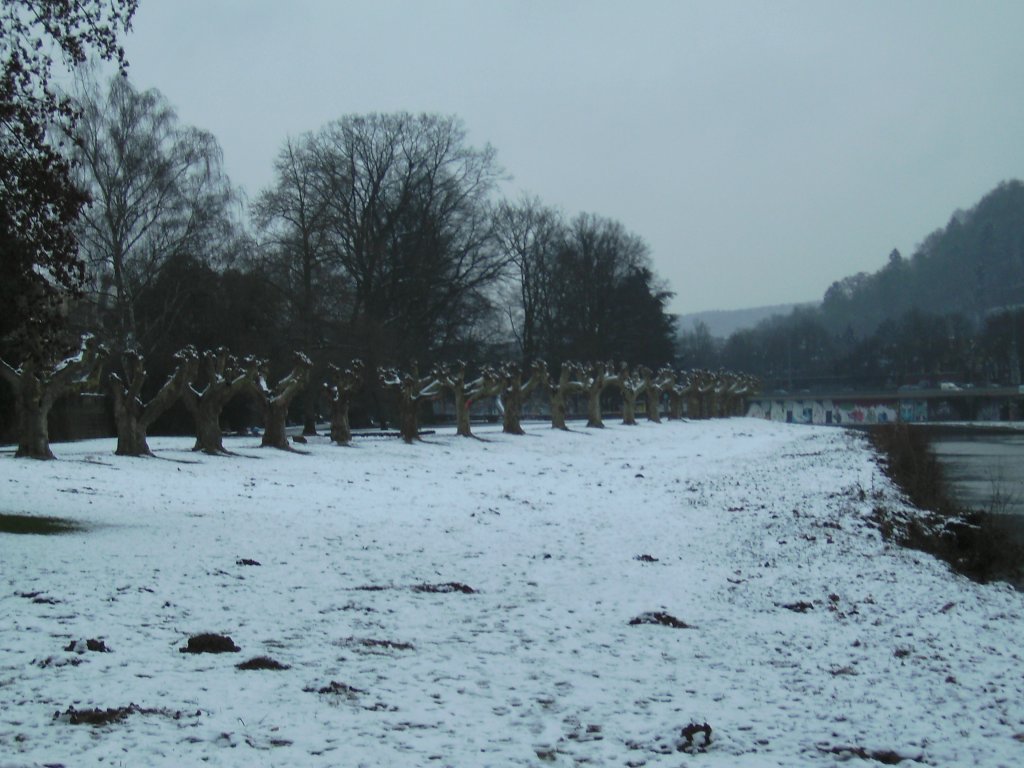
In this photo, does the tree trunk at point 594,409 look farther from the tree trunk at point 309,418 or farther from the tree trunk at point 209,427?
the tree trunk at point 209,427

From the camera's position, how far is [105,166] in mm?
34969

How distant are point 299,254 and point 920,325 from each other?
9426 centimetres

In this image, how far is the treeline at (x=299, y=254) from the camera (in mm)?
35375

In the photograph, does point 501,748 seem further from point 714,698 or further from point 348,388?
point 348,388

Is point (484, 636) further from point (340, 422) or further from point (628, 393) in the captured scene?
point (628, 393)

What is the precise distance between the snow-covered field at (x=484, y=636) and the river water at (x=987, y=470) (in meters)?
3.99

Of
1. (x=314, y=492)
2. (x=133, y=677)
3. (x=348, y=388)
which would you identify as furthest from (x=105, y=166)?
(x=133, y=677)

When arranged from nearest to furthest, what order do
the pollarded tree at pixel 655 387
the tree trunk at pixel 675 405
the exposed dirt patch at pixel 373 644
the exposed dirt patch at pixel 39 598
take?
1. the exposed dirt patch at pixel 373 644
2. the exposed dirt patch at pixel 39 598
3. the pollarded tree at pixel 655 387
4. the tree trunk at pixel 675 405

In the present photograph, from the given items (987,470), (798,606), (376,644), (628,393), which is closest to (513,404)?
(628,393)

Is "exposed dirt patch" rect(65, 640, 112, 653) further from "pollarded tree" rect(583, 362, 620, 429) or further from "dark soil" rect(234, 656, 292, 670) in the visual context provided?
"pollarded tree" rect(583, 362, 620, 429)

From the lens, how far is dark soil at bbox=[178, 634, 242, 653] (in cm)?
792

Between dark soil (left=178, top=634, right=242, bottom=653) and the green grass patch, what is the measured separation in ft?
17.0

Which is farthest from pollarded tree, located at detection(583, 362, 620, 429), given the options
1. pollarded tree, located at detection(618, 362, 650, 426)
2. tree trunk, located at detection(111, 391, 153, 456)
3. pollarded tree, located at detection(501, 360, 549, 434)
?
tree trunk, located at detection(111, 391, 153, 456)

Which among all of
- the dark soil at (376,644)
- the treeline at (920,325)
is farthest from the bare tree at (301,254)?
the treeline at (920,325)
